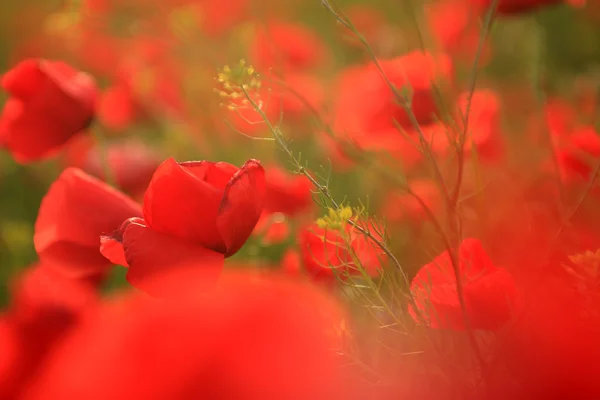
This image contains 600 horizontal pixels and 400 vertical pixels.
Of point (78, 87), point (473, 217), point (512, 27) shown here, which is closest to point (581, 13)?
point (512, 27)

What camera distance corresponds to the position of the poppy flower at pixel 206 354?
126 mm

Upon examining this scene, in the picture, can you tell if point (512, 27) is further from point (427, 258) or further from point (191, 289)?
point (191, 289)

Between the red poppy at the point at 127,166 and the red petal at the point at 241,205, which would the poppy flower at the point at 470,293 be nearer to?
the red petal at the point at 241,205

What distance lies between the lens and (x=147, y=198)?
0.23 m

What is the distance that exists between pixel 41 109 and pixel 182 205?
0.20 meters

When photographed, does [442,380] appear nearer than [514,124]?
Yes

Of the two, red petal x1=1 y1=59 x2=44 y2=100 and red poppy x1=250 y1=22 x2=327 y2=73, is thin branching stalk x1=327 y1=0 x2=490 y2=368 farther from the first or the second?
red poppy x1=250 y1=22 x2=327 y2=73

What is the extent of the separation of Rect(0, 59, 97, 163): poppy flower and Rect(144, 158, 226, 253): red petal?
0.19m

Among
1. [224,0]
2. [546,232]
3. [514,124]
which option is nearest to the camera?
[546,232]

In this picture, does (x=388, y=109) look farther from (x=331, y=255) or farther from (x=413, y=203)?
(x=331, y=255)

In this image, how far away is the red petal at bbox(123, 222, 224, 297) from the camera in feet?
0.67

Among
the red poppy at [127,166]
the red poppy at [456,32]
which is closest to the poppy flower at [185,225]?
the red poppy at [127,166]

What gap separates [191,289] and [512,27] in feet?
2.17

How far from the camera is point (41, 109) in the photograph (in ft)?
1.26
